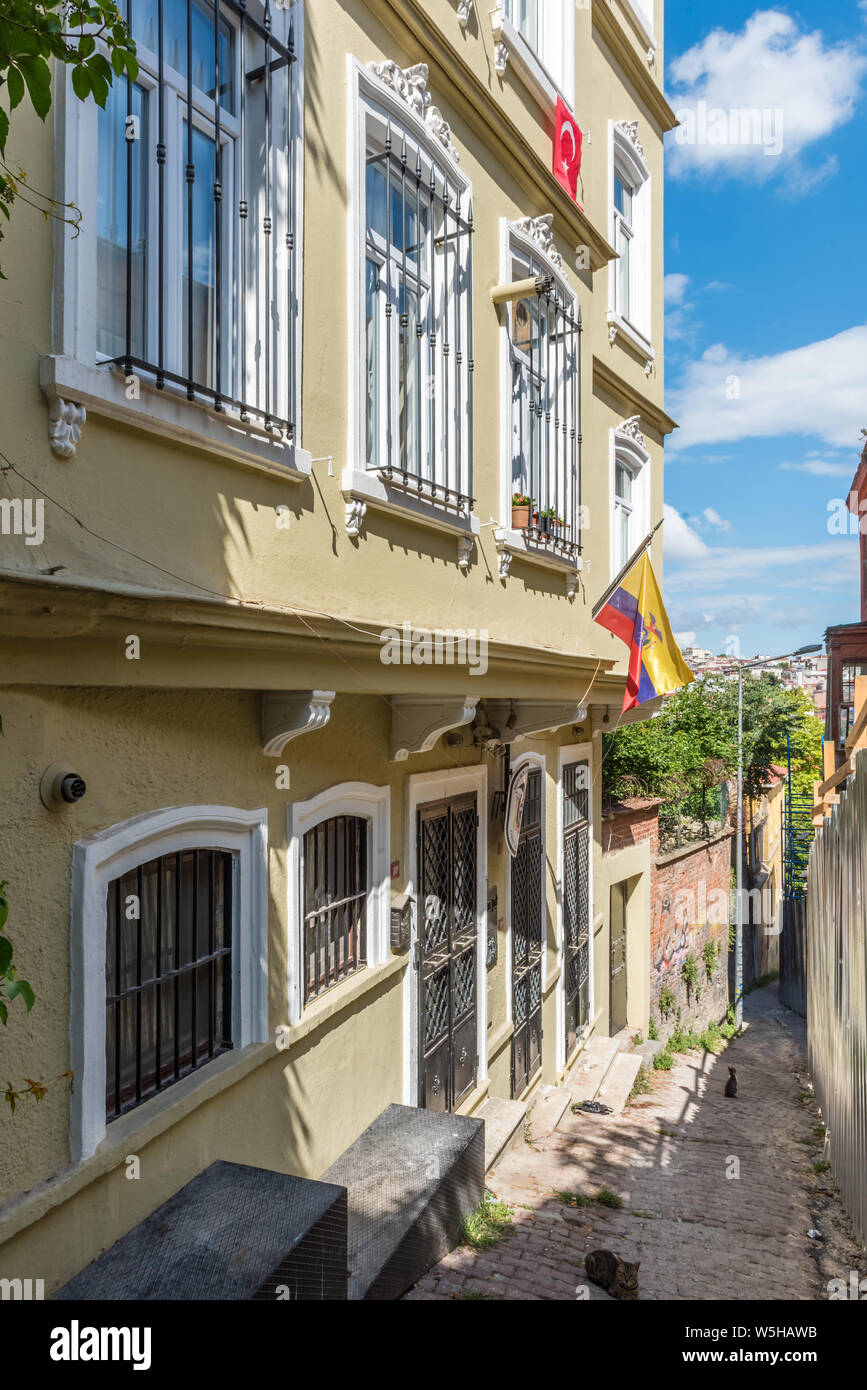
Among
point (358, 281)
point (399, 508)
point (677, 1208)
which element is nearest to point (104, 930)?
point (399, 508)

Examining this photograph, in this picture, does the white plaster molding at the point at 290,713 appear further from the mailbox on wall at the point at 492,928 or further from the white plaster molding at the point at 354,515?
the mailbox on wall at the point at 492,928

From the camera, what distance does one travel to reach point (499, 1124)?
7.69 metres

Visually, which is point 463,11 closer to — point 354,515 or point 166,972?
→ point 354,515

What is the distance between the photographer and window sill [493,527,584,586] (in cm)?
695

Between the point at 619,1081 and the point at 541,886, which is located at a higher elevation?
the point at 541,886

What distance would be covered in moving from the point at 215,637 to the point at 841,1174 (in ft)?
23.1

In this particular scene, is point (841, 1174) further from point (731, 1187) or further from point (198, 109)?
point (198, 109)

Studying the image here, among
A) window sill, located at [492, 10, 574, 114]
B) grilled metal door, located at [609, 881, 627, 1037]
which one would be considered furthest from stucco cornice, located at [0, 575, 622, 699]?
grilled metal door, located at [609, 881, 627, 1037]

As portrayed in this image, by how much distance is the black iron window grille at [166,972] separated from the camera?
3.91 metres

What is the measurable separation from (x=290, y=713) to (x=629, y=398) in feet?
25.6

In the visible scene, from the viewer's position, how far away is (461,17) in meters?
6.15

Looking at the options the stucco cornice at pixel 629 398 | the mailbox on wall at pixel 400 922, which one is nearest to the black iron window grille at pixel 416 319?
the mailbox on wall at pixel 400 922

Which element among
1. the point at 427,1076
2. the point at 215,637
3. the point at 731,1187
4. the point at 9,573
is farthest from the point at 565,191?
the point at 731,1187

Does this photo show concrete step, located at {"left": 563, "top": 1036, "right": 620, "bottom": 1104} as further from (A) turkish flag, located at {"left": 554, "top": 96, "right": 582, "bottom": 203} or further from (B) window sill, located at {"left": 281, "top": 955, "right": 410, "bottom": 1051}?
(A) turkish flag, located at {"left": 554, "top": 96, "right": 582, "bottom": 203}
